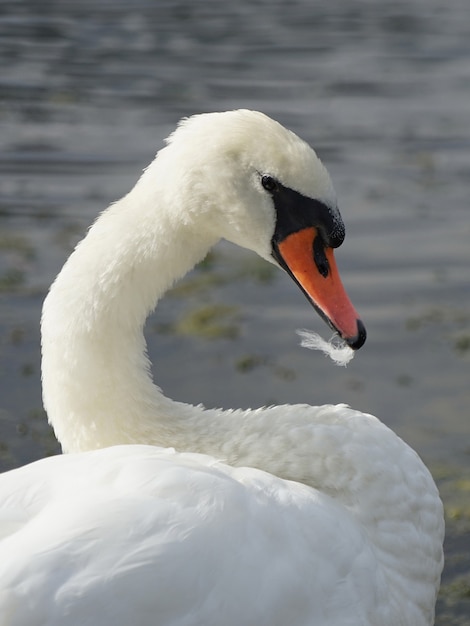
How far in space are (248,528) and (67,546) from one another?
1.39ft

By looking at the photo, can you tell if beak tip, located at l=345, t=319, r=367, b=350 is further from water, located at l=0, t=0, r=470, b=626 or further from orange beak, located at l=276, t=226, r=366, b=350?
water, located at l=0, t=0, r=470, b=626

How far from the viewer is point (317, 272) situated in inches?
135

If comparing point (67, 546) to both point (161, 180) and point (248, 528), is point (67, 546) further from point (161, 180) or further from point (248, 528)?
point (161, 180)

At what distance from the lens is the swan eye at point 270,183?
11.0 ft

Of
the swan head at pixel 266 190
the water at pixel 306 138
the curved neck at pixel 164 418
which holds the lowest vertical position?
the water at pixel 306 138

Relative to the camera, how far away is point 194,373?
569cm

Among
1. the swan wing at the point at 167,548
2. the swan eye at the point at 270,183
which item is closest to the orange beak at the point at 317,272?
the swan eye at the point at 270,183

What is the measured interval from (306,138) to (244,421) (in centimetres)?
492

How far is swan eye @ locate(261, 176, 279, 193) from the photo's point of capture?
3.35m

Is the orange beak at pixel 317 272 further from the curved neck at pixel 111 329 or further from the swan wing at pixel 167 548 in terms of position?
the swan wing at pixel 167 548

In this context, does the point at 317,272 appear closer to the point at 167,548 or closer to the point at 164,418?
the point at 164,418

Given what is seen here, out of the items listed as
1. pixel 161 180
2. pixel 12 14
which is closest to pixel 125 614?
pixel 161 180

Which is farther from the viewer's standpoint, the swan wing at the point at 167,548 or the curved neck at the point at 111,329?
the curved neck at the point at 111,329

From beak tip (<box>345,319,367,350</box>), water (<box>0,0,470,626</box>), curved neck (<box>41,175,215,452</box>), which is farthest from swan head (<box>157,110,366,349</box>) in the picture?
water (<box>0,0,470,626</box>)
